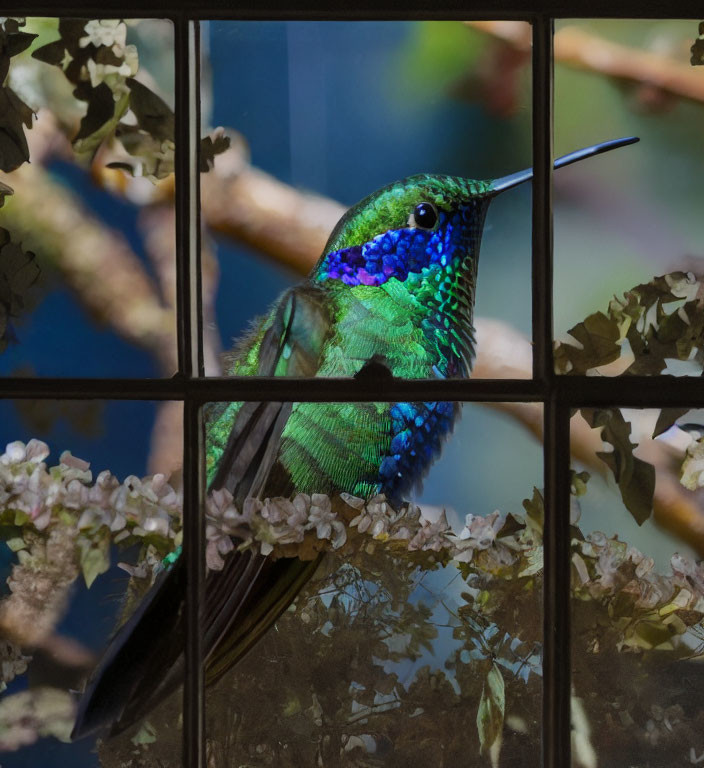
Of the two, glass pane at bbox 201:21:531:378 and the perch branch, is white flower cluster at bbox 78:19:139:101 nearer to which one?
glass pane at bbox 201:21:531:378

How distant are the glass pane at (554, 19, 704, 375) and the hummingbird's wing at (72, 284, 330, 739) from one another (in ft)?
1.22

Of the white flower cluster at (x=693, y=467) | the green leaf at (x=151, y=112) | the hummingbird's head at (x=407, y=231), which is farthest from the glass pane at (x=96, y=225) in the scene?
the white flower cluster at (x=693, y=467)

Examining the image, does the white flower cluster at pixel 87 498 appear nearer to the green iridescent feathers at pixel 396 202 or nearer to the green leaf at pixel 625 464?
the green iridescent feathers at pixel 396 202

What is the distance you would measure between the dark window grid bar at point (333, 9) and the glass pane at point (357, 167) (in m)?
0.02

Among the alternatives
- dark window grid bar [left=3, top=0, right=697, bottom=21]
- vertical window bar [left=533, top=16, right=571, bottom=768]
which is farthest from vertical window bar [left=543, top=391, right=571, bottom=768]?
dark window grid bar [left=3, top=0, right=697, bottom=21]

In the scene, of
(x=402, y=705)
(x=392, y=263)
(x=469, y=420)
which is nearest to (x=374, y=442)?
(x=469, y=420)

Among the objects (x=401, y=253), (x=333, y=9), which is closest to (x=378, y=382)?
(x=401, y=253)

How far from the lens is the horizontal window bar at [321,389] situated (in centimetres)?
117

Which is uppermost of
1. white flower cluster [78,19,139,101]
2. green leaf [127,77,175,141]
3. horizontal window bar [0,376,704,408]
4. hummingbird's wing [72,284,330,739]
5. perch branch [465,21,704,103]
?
perch branch [465,21,704,103]

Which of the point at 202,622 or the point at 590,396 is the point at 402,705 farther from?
the point at 590,396

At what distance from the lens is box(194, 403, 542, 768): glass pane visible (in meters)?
1.18

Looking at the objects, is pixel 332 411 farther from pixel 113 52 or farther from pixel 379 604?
pixel 113 52

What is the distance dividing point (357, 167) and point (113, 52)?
0.36 m

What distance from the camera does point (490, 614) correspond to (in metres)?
1.19
